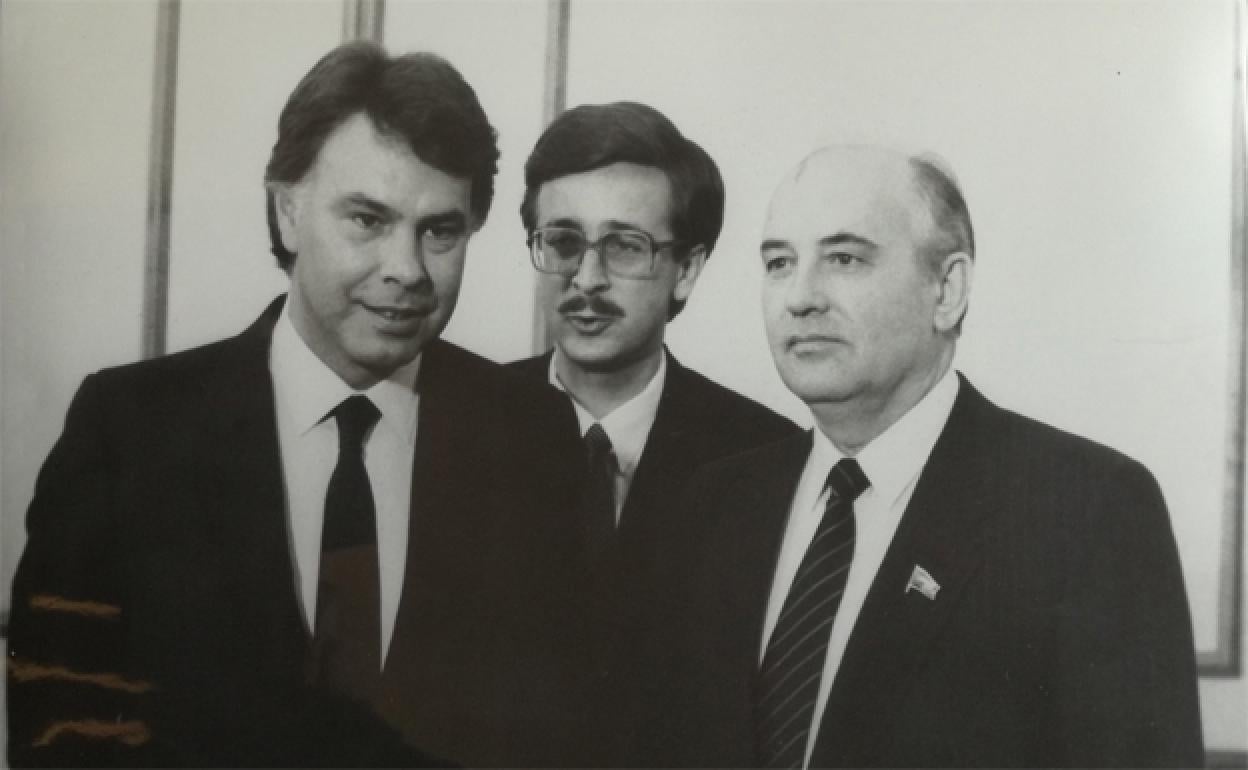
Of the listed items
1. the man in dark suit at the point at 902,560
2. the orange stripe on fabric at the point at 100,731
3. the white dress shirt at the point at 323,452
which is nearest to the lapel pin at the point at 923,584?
the man in dark suit at the point at 902,560

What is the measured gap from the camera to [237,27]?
1798mm

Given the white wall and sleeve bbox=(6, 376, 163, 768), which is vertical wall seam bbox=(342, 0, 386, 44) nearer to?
the white wall

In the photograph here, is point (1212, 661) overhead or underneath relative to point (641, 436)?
underneath

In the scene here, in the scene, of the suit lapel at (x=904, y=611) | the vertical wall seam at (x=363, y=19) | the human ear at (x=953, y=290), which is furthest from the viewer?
the vertical wall seam at (x=363, y=19)

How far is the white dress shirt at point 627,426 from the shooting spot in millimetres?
1680

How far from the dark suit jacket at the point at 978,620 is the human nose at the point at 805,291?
0.21 meters

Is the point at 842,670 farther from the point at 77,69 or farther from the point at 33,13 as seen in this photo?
the point at 33,13

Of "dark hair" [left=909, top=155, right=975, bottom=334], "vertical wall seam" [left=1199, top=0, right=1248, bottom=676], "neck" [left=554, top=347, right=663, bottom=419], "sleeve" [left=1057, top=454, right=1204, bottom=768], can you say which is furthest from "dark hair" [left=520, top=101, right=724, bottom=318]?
"vertical wall seam" [left=1199, top=0, right=1248, bottom=676]

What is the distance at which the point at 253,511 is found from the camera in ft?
5.41

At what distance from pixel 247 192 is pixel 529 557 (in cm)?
76

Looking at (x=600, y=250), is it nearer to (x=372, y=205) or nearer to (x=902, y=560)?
(x=372, y=205)

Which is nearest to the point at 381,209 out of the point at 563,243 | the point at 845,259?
the point at 563,243

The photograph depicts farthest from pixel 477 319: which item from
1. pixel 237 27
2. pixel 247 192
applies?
pixel 237 27

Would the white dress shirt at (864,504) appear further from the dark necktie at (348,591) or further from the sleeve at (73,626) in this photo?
the sleeve at (73,626)
